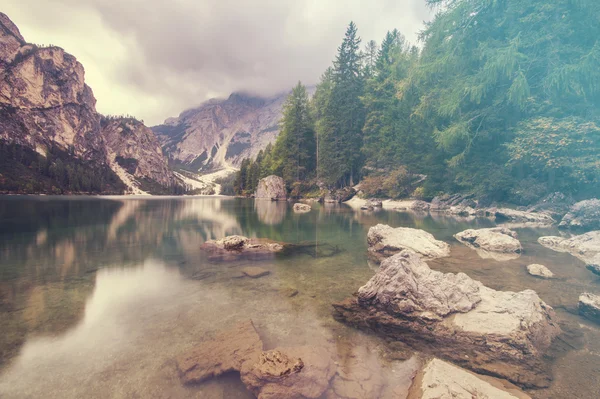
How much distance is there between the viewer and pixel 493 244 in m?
12.4

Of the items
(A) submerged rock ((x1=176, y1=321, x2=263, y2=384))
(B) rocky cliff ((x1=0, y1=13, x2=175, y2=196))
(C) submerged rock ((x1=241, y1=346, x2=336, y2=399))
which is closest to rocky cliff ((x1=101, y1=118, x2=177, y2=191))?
(B) rocky cliff ((x1=0, y1=13, x2=175, y2=196))

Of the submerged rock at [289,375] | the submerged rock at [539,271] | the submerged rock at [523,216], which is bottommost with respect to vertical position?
the submerged rock at [289,375]

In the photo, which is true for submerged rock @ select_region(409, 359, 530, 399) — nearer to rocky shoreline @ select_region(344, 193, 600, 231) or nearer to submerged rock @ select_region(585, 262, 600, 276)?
submerged rock @ select_region(585, 262, 600, 276)

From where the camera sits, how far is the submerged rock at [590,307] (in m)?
5.52

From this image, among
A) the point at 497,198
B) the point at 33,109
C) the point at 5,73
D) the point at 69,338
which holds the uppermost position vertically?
the point at 5,73

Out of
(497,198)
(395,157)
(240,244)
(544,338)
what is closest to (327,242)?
→ (240,244)

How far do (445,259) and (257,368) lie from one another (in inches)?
383

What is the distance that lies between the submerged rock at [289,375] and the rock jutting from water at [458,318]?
182 centimetres

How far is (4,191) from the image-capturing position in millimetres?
88062

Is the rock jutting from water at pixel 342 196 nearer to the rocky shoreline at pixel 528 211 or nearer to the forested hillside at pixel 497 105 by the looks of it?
the forested hillside at pixel 497 105

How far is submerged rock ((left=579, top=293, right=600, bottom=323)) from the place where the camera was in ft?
18.1

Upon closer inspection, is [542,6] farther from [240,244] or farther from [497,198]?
[240,244]

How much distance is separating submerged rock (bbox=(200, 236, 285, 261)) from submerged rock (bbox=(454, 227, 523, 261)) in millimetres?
9894

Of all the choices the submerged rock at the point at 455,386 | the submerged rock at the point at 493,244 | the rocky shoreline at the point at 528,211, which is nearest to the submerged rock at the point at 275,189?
the rocky shoreline at the point at 528,211
